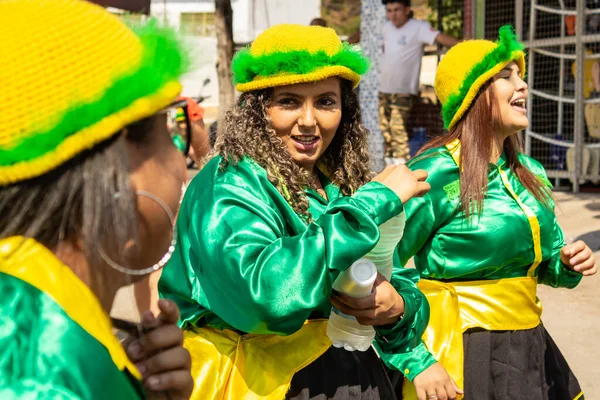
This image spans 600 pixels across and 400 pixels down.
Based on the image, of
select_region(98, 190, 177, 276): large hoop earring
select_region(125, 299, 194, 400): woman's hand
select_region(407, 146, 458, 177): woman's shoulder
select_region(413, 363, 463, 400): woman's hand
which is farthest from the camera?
select_region(407, 146, 458, 177): woman's shoulder

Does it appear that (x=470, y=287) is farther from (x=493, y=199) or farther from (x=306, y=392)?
(x=306, y=392)

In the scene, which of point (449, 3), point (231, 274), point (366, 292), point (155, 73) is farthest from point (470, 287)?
point (449, 3)

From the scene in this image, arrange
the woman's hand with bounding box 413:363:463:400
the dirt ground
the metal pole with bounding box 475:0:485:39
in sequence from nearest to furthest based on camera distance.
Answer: the woman's hand with bounding box 413:363:463:400
the dirt ground
the metal pole with bounding box 475:0:485:39

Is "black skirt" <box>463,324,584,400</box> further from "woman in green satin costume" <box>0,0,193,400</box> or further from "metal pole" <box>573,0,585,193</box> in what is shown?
"metal pole" <box>573,0,585,193</box>

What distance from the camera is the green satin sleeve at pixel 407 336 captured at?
2.60 meters

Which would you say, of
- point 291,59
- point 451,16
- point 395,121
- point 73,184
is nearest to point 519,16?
point 451,16

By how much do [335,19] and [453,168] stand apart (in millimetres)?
24039

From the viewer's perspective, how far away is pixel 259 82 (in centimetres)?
267

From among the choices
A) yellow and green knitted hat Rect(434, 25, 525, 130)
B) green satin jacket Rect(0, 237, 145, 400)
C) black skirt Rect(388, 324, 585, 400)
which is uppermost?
yellow and green knitted hat Rect(434, 25, 525, 130)

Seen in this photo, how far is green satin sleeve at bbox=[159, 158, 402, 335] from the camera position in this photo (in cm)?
215

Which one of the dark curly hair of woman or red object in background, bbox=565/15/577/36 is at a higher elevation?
Result: red object in background, bbox=565/15/577/36

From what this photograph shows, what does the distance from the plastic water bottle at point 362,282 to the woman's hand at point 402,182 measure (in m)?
0.14

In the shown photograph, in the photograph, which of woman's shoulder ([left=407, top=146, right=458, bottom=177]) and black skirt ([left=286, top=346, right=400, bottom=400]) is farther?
woman's shoulder ([left=407, top=146, right=458, bottom=177])

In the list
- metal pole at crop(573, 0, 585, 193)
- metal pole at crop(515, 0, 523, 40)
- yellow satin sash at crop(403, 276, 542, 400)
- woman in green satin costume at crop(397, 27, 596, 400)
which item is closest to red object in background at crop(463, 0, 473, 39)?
metal pole at crop(515, 0, 523, 40)
